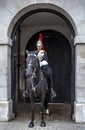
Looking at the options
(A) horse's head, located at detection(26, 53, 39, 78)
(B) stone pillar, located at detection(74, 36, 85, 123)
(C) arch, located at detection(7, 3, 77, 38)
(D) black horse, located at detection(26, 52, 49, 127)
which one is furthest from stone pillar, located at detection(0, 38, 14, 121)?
(B) stone pillar, located at detection(74, 36, 85, 123)

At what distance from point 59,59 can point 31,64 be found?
583cm

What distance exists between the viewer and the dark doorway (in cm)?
1287

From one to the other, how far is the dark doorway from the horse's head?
211 inches

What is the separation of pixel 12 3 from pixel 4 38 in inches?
39.0

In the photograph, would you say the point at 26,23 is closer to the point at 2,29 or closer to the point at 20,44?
the point at 20,44

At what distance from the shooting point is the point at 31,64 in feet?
24.2

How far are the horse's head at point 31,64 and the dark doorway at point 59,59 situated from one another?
536cm

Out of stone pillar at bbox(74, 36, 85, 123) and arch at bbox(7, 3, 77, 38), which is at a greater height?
arch at bbox(7, 3, 77, 38)

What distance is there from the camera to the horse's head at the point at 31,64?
291 inches

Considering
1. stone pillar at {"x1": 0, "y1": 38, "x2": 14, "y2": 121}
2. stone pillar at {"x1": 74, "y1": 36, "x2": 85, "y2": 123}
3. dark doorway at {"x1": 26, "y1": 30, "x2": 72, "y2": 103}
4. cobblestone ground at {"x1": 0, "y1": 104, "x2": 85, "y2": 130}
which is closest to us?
cobblestone ground at {"x1": 0, "y1": 104, "x2": 85, "y2": 130}

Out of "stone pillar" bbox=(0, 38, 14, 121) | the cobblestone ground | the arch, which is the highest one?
the arch

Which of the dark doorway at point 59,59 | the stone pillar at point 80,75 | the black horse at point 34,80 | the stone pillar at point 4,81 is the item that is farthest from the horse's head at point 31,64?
the dark doorway at point 59,59

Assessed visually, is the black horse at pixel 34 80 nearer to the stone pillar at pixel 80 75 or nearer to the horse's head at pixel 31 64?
the horse's head at pixel 31 64

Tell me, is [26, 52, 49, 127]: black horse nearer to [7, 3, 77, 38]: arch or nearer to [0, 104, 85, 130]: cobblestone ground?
[0, 104, 85, 130]: cobblestone ground
